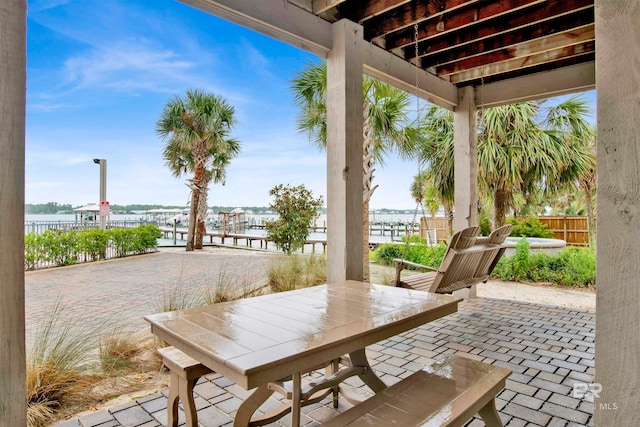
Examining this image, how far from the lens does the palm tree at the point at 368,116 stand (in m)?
6.11

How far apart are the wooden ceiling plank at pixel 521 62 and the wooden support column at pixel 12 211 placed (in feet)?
13.1

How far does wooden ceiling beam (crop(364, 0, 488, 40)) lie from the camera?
278 cm

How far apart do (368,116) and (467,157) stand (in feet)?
7.23

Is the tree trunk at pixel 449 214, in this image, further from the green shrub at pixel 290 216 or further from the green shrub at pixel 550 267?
the green shrub at pixel 290 216

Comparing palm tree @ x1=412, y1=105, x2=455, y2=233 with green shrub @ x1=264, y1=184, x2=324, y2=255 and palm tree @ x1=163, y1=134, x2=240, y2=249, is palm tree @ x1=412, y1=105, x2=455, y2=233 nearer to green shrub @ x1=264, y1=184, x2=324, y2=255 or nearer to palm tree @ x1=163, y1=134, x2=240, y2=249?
green shrub @ x1=264, y1=184, x2=324, y2=255

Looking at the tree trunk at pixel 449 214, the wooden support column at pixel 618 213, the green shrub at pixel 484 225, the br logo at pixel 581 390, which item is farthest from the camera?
the green shrub at pixel 484 225

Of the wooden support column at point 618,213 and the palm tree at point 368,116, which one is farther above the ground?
the palm tree at point 368,116

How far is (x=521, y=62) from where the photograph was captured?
3.85 meters

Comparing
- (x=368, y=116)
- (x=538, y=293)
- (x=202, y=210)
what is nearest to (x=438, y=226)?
(x=538, y=293)

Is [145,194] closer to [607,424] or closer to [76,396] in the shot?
[76,396]

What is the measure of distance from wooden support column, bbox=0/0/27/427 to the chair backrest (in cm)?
268

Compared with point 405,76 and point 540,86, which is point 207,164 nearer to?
point 405,76

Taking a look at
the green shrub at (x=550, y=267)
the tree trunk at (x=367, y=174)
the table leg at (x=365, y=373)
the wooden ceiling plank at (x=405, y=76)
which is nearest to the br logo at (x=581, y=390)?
the table leg at (x=365, y=373)

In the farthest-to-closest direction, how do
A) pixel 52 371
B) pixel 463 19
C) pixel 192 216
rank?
pixel 192 216 → pixel 463 19 → pixel 52 371
